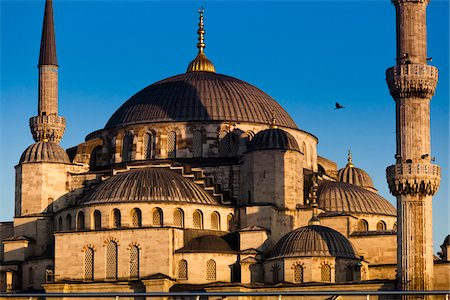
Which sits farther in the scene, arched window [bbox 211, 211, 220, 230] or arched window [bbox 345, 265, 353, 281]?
arched window [bbox 211, 211, 220, 230]

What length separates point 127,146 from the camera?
229 ft

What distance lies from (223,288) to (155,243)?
4.01 meters

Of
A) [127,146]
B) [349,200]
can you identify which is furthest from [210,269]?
[127,146]

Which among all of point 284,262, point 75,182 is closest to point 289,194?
point 284,262

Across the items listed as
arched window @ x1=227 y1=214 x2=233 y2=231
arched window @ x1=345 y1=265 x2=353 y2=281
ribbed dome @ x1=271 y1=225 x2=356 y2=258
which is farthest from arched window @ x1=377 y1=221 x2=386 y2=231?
arched window @ x1=345 y1=265 x2=353 y2=281

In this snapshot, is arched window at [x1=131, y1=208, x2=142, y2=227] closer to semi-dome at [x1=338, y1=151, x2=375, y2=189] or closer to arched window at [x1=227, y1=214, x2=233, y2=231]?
arched window at [x1=227, y1=214, x2=233, y2=231]

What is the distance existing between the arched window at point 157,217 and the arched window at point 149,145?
7.17 m

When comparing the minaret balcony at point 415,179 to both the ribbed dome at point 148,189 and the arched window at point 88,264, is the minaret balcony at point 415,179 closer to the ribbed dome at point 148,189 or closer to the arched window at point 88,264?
the ribbed dome at point 148,189

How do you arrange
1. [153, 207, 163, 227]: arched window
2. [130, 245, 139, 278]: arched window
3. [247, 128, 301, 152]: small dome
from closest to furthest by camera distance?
[130, 245, 139, 278]: arched window < [153, 207, 163, 227]: arched window < [247, 128, 301, 152]: small dome

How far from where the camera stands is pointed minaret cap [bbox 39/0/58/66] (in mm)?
70269

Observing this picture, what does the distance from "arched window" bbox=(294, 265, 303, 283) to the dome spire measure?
1933cm

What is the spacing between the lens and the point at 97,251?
200 ft

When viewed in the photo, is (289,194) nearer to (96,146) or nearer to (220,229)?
(220,229)

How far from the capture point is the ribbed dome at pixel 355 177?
74.6 meters
